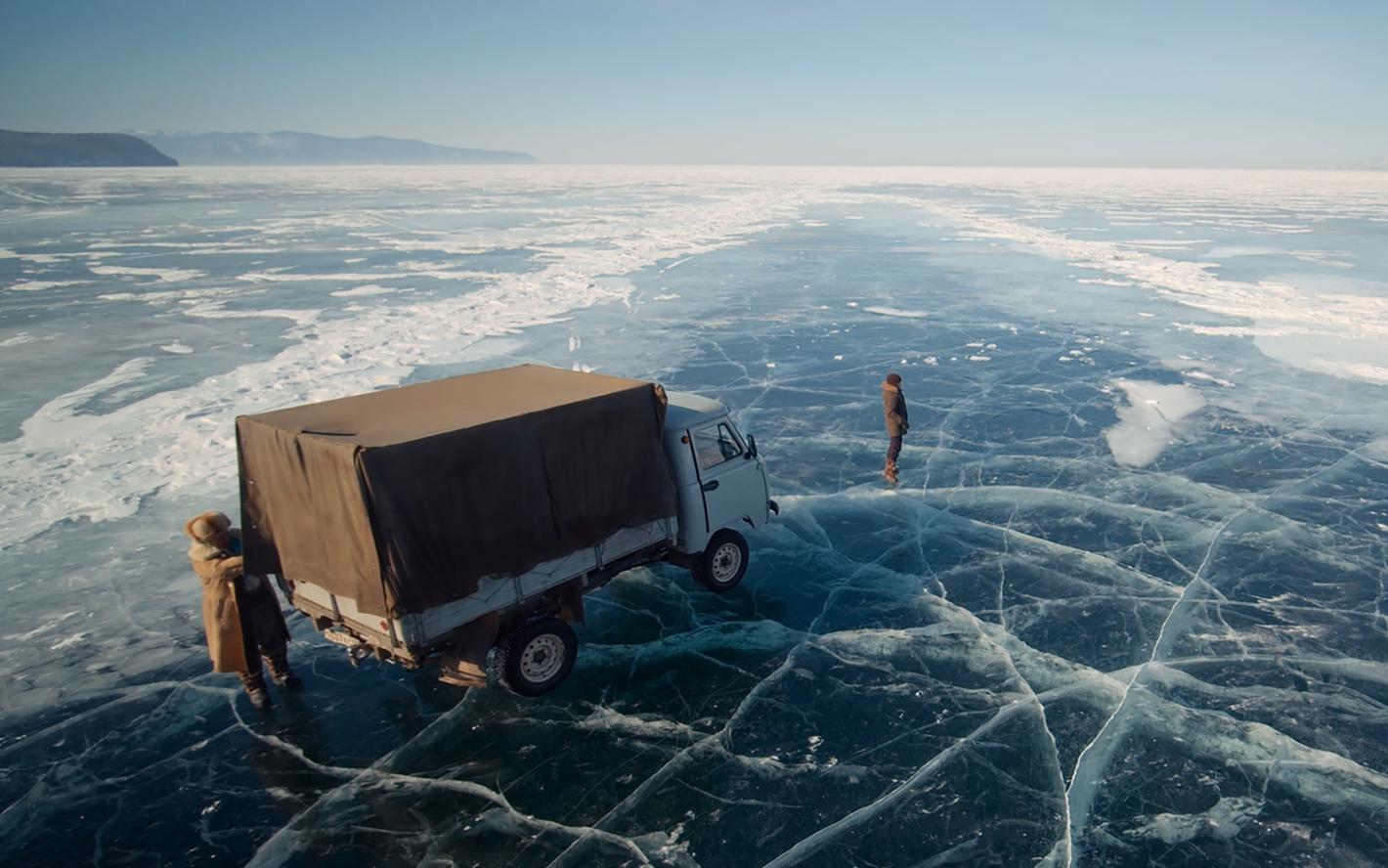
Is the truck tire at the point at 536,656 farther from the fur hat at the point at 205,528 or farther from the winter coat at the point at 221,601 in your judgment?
the fur hat at the point at 205,528

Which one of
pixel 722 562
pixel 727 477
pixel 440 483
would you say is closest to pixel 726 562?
pixel 722 562

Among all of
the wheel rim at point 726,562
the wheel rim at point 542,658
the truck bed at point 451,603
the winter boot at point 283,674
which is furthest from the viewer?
the wheel rim at point 726,562

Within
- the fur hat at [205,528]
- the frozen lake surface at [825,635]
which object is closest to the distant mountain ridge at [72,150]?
the frozen lake surface at [825,635]

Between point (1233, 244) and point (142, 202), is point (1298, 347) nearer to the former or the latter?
point (1233, 244)

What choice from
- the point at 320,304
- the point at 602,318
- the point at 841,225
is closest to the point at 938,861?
the point at 602,318

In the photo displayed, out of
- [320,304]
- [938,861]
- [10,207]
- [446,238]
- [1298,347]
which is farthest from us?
[10,207]

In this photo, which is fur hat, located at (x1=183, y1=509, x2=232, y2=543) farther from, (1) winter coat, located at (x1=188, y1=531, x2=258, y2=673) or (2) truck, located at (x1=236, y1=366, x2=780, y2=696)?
(2) truck, located at (x1=236, y1=366, x2=780, y2=696)

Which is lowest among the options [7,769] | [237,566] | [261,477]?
[7,769]
